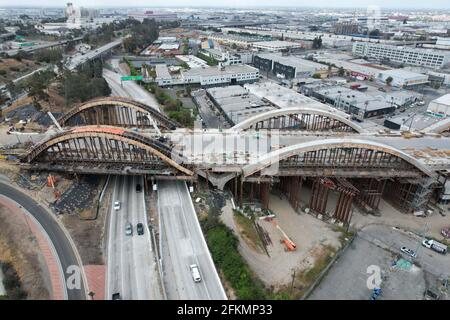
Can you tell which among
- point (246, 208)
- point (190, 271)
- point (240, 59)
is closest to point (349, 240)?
point (246, 208)

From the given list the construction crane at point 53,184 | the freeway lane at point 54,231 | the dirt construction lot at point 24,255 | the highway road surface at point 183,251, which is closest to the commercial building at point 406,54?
the highway road surface at point 183,251

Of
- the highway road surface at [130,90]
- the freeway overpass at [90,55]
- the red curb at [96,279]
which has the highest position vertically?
the freeway overpass at [90,55]

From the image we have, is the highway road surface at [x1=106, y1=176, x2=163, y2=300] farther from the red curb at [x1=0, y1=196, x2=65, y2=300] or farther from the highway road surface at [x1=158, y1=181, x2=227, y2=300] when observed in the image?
the red curb at [x1=0, y1=196, x2=65, y2=300]

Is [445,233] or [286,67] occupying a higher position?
[286,67]

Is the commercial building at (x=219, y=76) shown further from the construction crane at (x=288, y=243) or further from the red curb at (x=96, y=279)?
the red curb at (x=96, y=279)

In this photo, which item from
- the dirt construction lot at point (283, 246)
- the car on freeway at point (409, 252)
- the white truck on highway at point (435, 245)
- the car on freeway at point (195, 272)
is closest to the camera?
the car on freeway at point (195, 272)

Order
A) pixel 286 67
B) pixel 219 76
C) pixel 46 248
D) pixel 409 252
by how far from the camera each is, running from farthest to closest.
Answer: pixel 286 67
pixel 219 76
pixel 409 252
pixel 46 248

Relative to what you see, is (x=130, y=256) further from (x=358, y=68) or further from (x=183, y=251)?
(x=358, y=68)

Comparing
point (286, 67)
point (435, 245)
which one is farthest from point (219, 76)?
point (435, 245)
